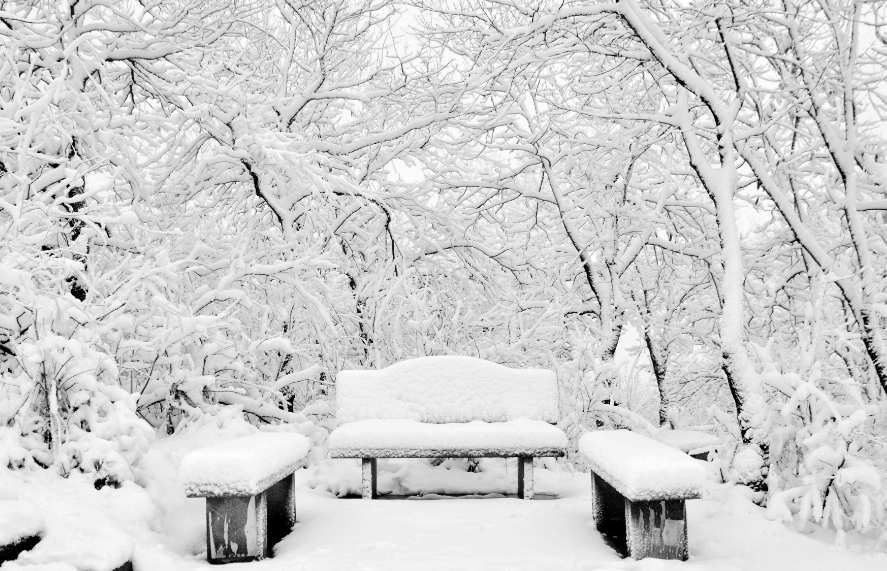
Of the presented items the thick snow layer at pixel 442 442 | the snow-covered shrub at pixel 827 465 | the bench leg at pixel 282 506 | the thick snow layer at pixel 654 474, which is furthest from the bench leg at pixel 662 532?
the bench leg at pixel 282 506

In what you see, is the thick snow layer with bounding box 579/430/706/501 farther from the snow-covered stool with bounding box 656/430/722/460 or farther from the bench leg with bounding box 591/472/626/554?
the snow-covered stool with bounding box 656/430/722/460

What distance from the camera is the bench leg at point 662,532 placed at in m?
3.09

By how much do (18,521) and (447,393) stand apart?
310cm

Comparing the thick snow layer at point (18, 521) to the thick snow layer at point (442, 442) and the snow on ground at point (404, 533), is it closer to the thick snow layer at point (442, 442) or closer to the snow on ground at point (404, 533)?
the snow on ground at point (404, 533)

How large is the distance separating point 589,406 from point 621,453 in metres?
2.88

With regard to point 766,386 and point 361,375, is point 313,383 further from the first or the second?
point 766,386

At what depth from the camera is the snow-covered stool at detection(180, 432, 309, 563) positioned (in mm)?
3070

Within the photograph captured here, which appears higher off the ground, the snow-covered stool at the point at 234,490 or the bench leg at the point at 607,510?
the snow-covered stool at the point at 234,490

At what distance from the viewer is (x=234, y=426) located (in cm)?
491

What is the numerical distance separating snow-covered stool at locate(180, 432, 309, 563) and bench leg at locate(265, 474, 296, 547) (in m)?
0.42

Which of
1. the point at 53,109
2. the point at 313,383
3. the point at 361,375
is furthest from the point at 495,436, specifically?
the point at 53,109

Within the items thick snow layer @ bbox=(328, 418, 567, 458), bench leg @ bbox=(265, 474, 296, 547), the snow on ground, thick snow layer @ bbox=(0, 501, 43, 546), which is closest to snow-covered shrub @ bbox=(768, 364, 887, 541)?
the snow on ground

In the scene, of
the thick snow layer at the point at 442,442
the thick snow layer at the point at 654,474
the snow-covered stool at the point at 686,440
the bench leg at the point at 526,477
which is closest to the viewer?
the thick snow layer at the point at 654,474

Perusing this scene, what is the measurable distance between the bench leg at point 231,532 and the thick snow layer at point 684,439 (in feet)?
10.6
